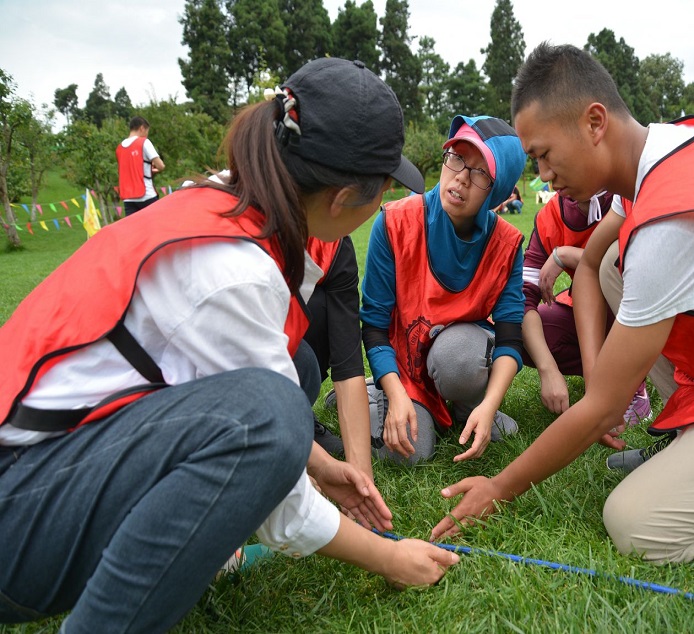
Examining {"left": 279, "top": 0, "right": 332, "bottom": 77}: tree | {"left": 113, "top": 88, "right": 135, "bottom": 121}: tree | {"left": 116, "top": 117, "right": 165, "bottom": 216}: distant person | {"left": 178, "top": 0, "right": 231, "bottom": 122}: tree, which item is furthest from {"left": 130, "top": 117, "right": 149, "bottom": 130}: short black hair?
{"left": 113, "top": 88, "right": 135, "bottom": 121}: tree

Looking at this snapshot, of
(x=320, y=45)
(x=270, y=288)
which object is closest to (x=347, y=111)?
(x=270, y=288)

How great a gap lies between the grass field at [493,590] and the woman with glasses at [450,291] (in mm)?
485

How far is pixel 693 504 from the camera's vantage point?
5.54 feet

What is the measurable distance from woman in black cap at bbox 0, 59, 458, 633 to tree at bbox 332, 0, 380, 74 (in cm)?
4943

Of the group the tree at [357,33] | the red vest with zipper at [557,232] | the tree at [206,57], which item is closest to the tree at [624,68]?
the tree at [357,33]

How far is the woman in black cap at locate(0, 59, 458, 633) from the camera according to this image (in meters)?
1.12

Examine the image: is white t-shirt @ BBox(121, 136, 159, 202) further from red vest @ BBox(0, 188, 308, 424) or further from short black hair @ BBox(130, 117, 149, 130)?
red vest @ BBox(0, 188, 308, 424)

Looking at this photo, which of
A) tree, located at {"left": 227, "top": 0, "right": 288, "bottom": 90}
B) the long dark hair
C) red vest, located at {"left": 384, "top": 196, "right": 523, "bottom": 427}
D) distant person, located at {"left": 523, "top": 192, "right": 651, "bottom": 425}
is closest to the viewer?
the long dark hair

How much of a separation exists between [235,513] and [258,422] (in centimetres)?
17

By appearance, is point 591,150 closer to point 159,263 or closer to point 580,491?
point 580,491

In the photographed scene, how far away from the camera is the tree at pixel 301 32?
151 feet

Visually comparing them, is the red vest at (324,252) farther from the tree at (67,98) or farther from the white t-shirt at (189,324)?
the tree at (67,98)

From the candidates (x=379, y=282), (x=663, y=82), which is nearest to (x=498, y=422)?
(x=379, y=282)

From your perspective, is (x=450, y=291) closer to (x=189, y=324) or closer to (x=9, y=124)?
(x=189, y=324)
